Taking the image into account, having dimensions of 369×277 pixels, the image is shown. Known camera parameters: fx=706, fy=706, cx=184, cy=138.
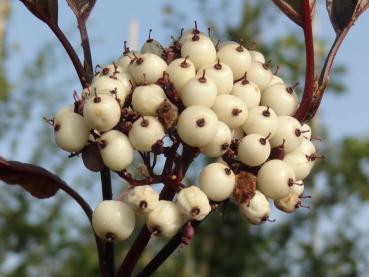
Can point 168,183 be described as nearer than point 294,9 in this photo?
Yes

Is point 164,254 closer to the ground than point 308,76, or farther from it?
closer to the ground

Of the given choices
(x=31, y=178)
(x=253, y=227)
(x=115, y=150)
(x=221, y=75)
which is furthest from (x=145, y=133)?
(x=253, y=227)

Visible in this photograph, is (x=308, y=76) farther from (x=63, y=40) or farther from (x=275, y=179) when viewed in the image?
(x=63, y=40)

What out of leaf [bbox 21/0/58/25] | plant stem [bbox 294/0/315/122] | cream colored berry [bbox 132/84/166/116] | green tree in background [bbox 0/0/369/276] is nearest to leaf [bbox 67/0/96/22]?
leaf [bbox 21/0/58/25]

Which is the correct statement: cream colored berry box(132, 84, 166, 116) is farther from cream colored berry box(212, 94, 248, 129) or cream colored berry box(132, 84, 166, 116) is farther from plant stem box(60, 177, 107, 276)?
plant stem box(60, 177, 107, 276)

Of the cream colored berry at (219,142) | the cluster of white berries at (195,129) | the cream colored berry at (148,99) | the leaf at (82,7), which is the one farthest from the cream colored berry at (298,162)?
the leaf at (82,7)

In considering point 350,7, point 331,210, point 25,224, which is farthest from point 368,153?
point 350,7

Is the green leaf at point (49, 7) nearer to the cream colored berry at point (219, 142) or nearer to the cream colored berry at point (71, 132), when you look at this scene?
the cream colored berry at point (71, 132)
